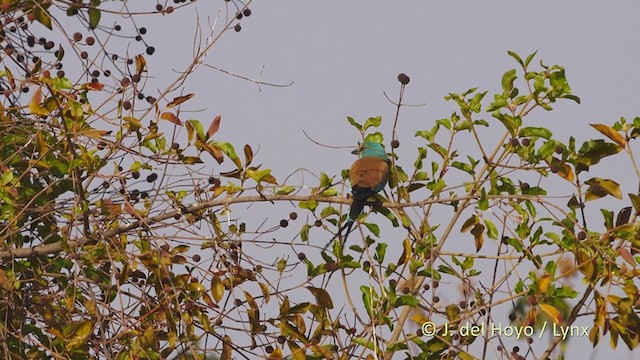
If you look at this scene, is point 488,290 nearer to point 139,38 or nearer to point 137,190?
point 137,190

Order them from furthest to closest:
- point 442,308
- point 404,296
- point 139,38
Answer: point 139,38 < point 442,308 < point 404,296

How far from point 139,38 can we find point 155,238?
3.73ft

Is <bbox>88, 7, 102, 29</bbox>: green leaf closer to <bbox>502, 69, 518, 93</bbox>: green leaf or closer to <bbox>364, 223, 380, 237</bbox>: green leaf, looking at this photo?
<bbox>364, 223, 380, 237</bbox>: green leaf

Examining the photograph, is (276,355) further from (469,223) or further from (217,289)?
(469,223)

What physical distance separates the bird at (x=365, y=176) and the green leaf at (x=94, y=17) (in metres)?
1.22

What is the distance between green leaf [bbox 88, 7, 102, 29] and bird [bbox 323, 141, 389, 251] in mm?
1224

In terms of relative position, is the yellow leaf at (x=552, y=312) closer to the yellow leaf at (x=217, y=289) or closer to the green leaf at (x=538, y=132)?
the green leaf at (x=538, y=132)

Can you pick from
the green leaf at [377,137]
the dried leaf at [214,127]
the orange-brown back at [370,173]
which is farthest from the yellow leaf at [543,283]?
the dried leaf at [214,127]

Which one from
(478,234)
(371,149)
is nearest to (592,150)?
(478,234)

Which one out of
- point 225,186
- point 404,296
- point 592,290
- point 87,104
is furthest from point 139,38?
point 592,290

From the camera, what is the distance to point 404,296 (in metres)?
3.99

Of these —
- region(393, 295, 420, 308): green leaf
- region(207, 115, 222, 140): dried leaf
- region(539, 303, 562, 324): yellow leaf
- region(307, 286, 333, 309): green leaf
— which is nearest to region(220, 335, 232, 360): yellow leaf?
region(307, 286, 333, 309): green leaf

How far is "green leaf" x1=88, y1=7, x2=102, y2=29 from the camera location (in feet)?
16.0

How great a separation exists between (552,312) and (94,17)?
2.30 metres
